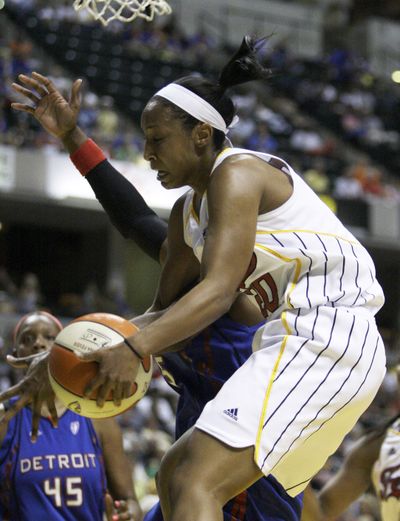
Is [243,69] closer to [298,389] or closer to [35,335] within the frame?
[298,389]

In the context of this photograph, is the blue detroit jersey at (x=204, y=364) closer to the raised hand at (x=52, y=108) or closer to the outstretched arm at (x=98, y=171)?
the outstretched arm at (x=98, y=171)

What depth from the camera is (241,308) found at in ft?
14.1

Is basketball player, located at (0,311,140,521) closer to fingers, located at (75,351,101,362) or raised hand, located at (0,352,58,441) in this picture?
raised hand, located at (0,352,58,441)

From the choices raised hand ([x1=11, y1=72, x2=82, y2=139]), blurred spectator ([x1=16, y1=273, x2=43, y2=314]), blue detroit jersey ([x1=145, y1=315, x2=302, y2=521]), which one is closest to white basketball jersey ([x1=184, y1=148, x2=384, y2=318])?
blue detroit jersey ([x1=145, y1=315, x2=302, y2=521])

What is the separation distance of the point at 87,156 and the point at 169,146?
3.69ft

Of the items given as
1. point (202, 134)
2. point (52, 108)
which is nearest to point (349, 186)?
point (52, 108)

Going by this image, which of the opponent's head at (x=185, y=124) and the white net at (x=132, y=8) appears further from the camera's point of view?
the white net at (x=132, y=8)

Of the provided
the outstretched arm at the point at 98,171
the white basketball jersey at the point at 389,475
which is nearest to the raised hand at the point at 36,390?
the outstretched arm at the point at 98,171

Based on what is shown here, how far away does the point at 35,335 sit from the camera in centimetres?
518

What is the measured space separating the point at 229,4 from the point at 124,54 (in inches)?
216

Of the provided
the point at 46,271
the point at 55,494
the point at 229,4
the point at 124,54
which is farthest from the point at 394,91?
the point at 55,494

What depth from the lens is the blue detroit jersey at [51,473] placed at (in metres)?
4.81

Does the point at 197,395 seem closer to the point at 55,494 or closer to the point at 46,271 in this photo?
the point at 55,494

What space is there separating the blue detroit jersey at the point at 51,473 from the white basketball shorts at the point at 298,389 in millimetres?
1603
